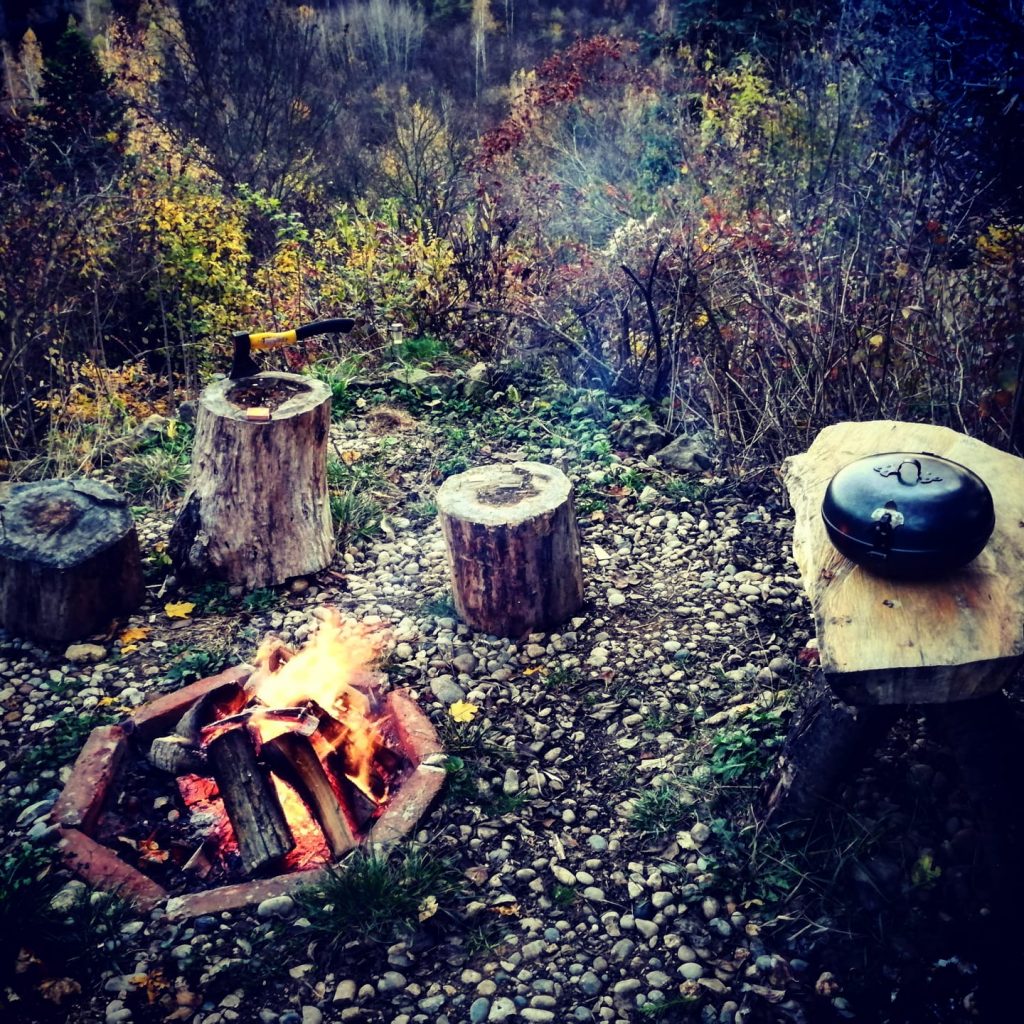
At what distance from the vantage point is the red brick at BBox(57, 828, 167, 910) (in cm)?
244

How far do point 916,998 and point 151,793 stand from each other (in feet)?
8.65

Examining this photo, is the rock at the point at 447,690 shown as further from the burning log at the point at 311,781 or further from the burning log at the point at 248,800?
the burning log at the point at 248,800

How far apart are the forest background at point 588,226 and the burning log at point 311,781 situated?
122 inches

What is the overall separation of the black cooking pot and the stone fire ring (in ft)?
5.49

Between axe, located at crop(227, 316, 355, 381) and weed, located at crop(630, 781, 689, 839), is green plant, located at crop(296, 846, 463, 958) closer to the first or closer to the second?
weed, located at crop(630, 781, 689, 839)

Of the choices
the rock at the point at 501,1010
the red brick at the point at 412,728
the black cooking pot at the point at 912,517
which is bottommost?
the rock at the point at 501,1010

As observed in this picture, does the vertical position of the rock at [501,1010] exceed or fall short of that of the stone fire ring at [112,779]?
A: it falls short

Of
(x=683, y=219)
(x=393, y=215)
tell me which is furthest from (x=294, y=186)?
(x=683, y=219)

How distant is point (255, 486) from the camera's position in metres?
3.79

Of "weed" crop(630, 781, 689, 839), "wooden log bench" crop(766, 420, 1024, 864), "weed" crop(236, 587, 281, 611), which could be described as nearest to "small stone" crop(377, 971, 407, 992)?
"weed" crop(630, 781, 689, 839)

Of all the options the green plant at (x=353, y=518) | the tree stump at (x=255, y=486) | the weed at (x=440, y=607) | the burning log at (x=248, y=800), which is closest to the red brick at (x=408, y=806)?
the burning log at (x=248, y=800)

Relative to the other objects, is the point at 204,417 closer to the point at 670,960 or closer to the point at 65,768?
the point at 65,768

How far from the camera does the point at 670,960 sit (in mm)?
2318

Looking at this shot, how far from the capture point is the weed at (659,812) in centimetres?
270
